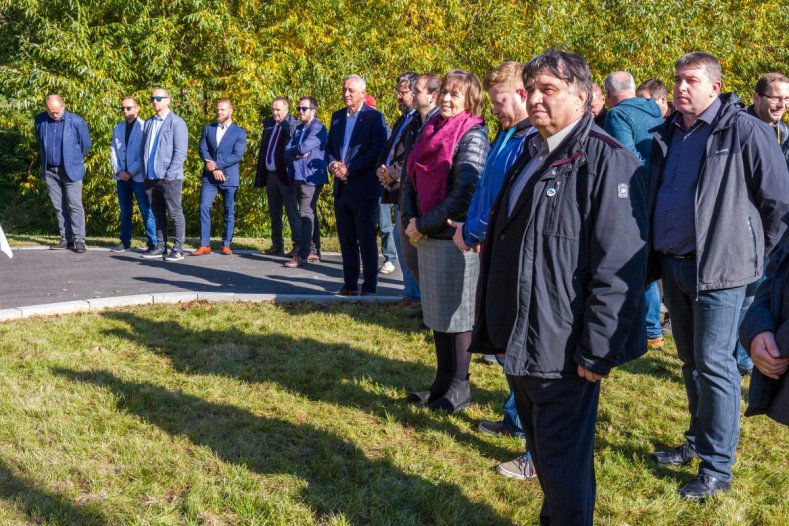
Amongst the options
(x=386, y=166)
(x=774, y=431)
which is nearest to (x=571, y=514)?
(x=774, y=431)

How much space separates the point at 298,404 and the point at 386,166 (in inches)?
104

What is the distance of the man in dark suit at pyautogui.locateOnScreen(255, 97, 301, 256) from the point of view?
11070 mm

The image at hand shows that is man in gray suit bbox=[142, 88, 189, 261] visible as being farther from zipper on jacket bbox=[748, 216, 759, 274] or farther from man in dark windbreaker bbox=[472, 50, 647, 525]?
man in dark windbreaker bbox=[472, 50, 647, 525]

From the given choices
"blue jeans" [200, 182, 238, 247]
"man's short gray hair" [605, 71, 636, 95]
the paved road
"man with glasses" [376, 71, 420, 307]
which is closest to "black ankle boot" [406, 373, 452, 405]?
"man with glasses" [376, 71, 420, 307]

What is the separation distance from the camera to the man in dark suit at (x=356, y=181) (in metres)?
8.36

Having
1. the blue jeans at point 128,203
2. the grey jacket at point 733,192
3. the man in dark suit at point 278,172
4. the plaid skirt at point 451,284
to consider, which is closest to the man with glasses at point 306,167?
the man in dark suit at point 278,172

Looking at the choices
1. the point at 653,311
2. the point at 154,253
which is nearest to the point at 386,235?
the point at 154,253

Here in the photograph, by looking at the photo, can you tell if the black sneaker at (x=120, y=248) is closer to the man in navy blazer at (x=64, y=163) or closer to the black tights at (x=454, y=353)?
the man in navy blazer at (x=64, y=163)

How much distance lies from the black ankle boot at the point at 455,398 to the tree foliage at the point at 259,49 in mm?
10663

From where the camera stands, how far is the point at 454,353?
5.22 m

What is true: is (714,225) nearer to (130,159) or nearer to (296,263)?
(296,263)

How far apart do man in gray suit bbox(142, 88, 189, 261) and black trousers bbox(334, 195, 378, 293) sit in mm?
3468

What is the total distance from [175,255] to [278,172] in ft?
5.96

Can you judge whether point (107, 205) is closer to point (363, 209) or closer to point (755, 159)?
point (363, 209)
